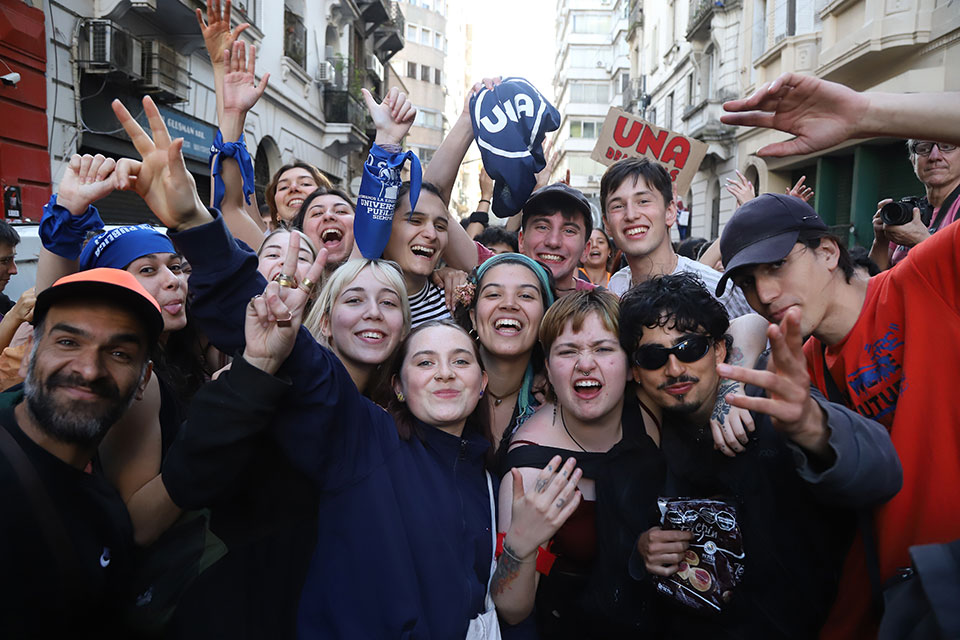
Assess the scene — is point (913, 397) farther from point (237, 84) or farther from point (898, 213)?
point (237, 84)

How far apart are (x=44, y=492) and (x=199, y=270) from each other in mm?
716

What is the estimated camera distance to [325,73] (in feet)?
58.0

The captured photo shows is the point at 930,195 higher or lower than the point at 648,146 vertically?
lower

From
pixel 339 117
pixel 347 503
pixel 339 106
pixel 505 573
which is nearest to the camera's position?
pixel 347 503

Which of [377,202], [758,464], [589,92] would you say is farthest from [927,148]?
[589,92]

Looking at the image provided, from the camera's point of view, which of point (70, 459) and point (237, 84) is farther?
point (237, 84)

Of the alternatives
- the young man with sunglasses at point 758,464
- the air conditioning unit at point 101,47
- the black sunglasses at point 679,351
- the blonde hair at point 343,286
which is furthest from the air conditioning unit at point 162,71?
the black sunglasses at point 679,351

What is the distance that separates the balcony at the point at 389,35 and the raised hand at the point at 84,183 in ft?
75.8

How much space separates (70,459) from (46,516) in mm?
266

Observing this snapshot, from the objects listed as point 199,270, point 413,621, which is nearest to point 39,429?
point 199,270

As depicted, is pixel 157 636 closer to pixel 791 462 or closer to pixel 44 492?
pixel 44 492

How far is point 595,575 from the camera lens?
237 cm

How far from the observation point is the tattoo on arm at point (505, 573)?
2232mm

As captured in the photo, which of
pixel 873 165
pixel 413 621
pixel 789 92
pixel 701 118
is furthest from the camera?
pixel 701 118
